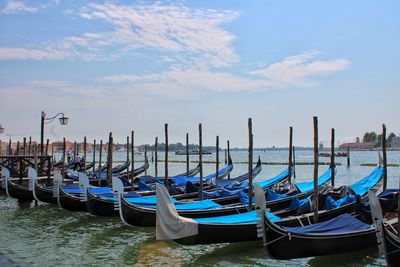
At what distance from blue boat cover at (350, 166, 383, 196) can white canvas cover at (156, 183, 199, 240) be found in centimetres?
568

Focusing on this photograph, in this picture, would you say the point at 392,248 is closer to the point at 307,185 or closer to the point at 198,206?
the point at 198,206

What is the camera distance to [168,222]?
640 centimetres

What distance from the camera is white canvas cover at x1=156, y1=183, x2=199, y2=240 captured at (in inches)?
249

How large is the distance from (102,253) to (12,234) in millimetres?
2371

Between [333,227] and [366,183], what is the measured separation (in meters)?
5.40

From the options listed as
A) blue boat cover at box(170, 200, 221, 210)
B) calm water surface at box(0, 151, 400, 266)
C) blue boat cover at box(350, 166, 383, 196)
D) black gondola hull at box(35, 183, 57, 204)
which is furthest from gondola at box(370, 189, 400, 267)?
black gondola hull at box(35, 183, 57, 204)

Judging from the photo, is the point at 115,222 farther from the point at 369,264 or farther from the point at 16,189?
the point at 369,264

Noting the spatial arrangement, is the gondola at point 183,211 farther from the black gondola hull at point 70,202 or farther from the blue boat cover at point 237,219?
the black gondola hull at point 70,202

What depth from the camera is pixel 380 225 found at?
5.23 metres

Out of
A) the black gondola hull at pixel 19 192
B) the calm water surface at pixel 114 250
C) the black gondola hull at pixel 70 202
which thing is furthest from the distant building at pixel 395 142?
the calm water surface at pixel 114 250

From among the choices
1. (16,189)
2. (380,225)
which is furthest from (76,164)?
(380,225)

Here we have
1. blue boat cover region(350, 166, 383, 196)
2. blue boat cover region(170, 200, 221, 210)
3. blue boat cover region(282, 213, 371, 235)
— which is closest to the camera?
blue boat cover region(282, 213, 371, 235)

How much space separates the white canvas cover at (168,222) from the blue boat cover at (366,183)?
18.6 feet

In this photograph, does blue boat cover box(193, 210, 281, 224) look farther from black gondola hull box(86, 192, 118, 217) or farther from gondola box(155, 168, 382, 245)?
black gondola hull box(86, 192, 118, 217)
